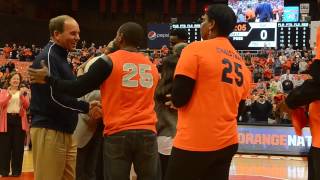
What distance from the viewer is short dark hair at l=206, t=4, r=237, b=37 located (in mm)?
3375

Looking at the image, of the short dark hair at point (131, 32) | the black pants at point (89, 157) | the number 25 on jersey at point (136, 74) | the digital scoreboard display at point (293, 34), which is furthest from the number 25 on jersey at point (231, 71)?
the digital scoreboard display at point (293, 34)

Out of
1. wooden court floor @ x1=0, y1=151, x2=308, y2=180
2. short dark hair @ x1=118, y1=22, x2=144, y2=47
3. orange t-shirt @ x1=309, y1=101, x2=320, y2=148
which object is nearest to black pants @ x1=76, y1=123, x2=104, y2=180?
short dark hair @ x1=118, y1=22, x2=144, y2=47

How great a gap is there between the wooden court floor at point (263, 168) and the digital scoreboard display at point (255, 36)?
13762mm

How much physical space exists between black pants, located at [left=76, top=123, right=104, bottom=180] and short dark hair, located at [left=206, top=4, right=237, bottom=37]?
274 centimetres

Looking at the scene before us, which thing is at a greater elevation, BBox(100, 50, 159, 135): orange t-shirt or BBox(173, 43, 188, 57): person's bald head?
BBox(173, 43, 188, 57): person's bald head

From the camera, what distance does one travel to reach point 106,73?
387 cm

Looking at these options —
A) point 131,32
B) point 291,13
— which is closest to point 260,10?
point 291,13

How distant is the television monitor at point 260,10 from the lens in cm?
2722

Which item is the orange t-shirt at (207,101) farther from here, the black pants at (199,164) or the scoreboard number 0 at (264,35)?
the scoreboard number 0 at (264,35)

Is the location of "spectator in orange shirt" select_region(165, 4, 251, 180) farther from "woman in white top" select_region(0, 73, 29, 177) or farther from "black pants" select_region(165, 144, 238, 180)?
"woman in white top" select_region(0, 73, 29, 177)

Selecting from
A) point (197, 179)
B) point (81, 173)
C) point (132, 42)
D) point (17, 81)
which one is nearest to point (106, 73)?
point (132, 42)

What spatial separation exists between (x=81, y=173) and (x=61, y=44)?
2.05m

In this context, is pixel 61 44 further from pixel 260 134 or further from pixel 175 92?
A: pixel 260 134

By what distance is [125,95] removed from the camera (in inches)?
156
